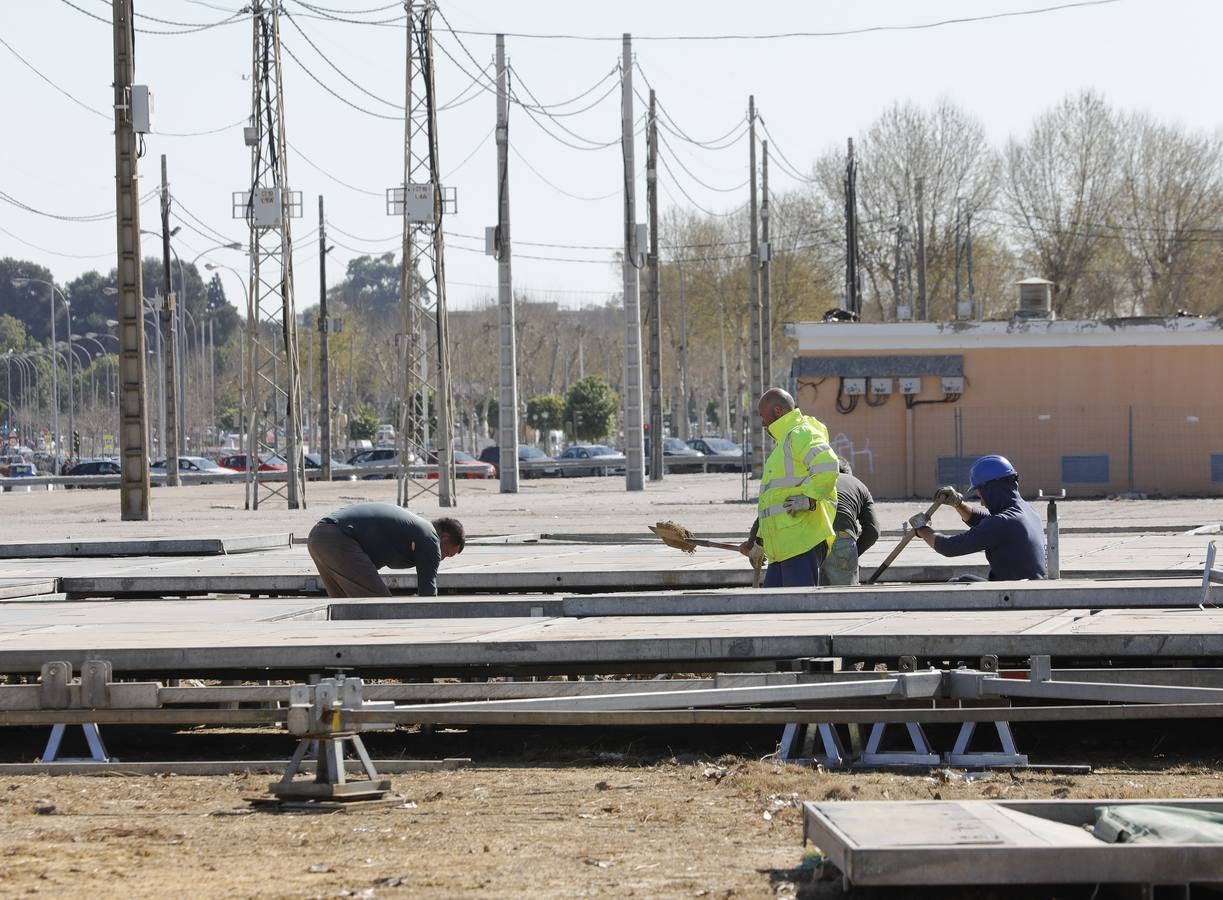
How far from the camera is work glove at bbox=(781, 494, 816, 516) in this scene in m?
10.9

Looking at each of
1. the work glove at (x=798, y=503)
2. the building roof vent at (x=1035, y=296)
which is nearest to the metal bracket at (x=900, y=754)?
the work glove at (x=798, y=503)

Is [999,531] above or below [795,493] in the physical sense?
below

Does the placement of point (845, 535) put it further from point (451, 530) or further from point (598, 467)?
point (598, 467)

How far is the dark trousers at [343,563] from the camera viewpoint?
12.0 m

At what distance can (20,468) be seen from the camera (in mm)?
A: 83312

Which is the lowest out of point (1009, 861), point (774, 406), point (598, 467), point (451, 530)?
point (598, 467)

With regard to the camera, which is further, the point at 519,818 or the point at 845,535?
the point at 845,535

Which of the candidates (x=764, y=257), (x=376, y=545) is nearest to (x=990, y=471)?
(x=376, y=545)

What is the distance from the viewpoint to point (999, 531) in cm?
1139

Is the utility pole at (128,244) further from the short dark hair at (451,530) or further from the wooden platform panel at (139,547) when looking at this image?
the short dark hair at (451,530)

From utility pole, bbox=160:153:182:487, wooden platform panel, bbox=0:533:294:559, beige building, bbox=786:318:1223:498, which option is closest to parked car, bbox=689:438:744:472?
utility pole, bbox=160:153:182:487

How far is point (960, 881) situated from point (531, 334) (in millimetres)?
122745

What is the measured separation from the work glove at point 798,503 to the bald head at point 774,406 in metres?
0.52

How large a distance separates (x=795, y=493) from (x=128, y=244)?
71.8 feet
